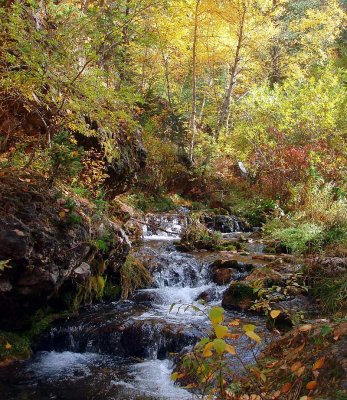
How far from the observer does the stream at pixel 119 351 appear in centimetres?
421

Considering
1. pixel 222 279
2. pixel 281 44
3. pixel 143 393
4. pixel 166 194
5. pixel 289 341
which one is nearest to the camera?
pixel 289 341

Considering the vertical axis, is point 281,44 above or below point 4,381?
above

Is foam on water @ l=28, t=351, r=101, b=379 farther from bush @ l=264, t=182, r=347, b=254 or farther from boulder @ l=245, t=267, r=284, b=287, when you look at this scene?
bush @ l=264, t=182, r=347, b=254

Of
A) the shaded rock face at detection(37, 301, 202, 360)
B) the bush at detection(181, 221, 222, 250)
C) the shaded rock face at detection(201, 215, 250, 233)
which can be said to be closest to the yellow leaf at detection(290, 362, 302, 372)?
the shaded rock face at detection(37, 301, 202, 360)

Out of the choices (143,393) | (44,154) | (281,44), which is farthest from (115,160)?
(281,44)

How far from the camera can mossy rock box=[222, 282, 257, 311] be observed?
Result: 6328 mm

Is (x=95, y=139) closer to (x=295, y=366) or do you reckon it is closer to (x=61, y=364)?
(x=61, y=364)

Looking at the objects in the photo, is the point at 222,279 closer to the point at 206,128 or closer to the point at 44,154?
the point at 44,154

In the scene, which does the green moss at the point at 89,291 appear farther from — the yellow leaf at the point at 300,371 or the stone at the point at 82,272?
the yellow leaf at the point at 300,371

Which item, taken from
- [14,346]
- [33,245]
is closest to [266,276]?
[33,245]

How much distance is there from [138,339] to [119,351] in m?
0.29

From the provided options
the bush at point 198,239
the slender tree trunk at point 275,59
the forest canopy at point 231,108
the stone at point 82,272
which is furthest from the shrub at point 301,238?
the slender tree trunk at point 275,59

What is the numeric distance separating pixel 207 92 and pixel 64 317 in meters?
16.7

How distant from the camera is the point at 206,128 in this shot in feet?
68.3
